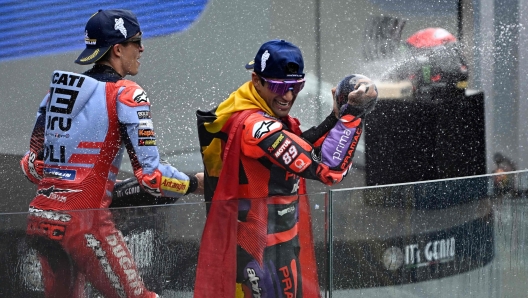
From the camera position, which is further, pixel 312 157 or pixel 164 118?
pixel 164 118

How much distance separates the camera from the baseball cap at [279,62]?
313cm

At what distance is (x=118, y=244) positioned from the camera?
2873 millimetres

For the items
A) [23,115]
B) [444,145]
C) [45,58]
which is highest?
[45,58]

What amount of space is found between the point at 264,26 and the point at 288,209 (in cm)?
314

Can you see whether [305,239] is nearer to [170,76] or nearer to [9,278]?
[9,278]

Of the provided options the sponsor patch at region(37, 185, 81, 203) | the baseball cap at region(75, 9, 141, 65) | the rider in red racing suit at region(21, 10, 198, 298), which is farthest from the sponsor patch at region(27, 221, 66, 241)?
the baseball cap at region(75, 9, 141, 65)

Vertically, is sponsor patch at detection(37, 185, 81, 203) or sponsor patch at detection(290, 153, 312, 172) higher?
sponsor patch at detection(290, 153, 312, 172)

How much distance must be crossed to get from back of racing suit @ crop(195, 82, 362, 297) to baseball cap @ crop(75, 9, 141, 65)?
0.56 m

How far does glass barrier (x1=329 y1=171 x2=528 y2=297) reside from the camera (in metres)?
3.22

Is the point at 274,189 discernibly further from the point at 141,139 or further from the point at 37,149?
the point at 37,149

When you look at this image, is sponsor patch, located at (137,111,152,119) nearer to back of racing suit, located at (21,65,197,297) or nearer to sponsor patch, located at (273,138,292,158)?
back of racing suit, located at (21,65,197,297)

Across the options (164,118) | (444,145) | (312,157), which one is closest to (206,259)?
(312,157)

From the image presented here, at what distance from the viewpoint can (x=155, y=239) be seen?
9.41ft

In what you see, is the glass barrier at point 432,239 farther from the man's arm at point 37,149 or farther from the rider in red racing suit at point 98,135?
the man's arm at point 37,149
